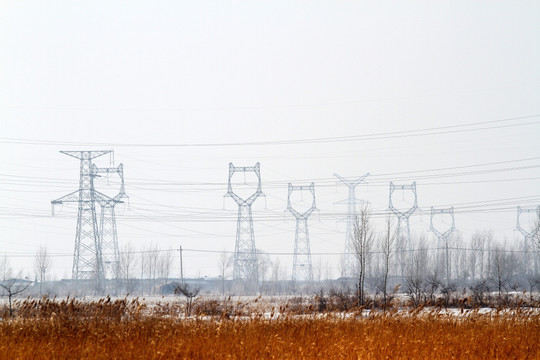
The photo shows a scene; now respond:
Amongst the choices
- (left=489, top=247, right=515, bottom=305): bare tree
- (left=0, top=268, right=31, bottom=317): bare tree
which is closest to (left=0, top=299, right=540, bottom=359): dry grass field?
(left=0, top=268, right=31, bottom=317): bare tree

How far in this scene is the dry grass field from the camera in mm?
9582

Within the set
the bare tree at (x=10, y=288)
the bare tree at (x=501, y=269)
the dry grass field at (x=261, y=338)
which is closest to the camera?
the dry grass field at (x=261, y=338)

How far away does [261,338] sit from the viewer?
11.0 metres

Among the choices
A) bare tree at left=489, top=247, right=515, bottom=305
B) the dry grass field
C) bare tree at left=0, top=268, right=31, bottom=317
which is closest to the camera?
the dry grass field

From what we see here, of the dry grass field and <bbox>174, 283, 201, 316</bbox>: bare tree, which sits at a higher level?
the dry grass field

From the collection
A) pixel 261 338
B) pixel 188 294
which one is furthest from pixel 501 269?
pixel 261 338

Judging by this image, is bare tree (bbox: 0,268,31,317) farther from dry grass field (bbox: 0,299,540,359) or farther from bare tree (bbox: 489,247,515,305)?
bare tree (bbox: 489,247,515,305)

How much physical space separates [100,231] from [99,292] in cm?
490

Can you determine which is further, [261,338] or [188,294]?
[188,294]

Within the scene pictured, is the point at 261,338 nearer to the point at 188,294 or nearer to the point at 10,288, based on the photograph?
the point at 188,294

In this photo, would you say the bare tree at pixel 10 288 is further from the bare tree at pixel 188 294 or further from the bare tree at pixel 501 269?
the bare tree at pixel 501 269

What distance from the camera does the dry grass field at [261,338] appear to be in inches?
377

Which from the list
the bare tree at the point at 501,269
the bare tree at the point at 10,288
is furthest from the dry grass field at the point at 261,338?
the bare tree at the point at 501,269

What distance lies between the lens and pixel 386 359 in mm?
9531
